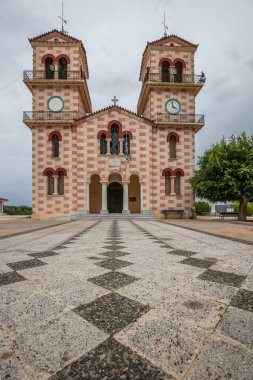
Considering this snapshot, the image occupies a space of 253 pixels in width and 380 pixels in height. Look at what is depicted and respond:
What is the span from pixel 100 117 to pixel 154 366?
20.2m

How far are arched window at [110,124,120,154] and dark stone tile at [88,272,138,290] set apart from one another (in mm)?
17660

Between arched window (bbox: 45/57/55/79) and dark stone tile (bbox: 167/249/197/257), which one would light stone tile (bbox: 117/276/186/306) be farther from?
arched window (bbox: 45/57/55/79)

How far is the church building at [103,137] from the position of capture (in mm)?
19000

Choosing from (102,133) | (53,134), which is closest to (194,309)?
(102,133)

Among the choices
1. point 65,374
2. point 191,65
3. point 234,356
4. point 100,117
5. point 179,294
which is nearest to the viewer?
point 65,374

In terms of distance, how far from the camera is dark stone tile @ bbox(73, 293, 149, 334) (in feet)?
4.90

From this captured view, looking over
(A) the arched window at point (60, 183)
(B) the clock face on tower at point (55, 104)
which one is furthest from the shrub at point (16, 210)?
(B) the clock face on tower at point (55, 104)

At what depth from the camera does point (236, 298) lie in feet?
6.37

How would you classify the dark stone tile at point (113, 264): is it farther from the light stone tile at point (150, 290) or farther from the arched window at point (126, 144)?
the arched window at point (126, 144)

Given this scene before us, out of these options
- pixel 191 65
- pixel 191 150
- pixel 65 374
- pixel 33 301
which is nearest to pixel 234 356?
pixel 65 374

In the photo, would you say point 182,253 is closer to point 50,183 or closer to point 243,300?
point 243,300

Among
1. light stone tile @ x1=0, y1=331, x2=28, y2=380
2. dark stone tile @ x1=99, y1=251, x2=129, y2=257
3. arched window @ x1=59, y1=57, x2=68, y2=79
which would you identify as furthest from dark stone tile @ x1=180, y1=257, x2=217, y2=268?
arched window @ x1=59, y1=57, x2=68, y2=79

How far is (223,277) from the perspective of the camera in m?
2.53

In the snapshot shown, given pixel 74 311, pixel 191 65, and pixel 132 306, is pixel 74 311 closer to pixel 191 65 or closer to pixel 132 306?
pixel 132 306
